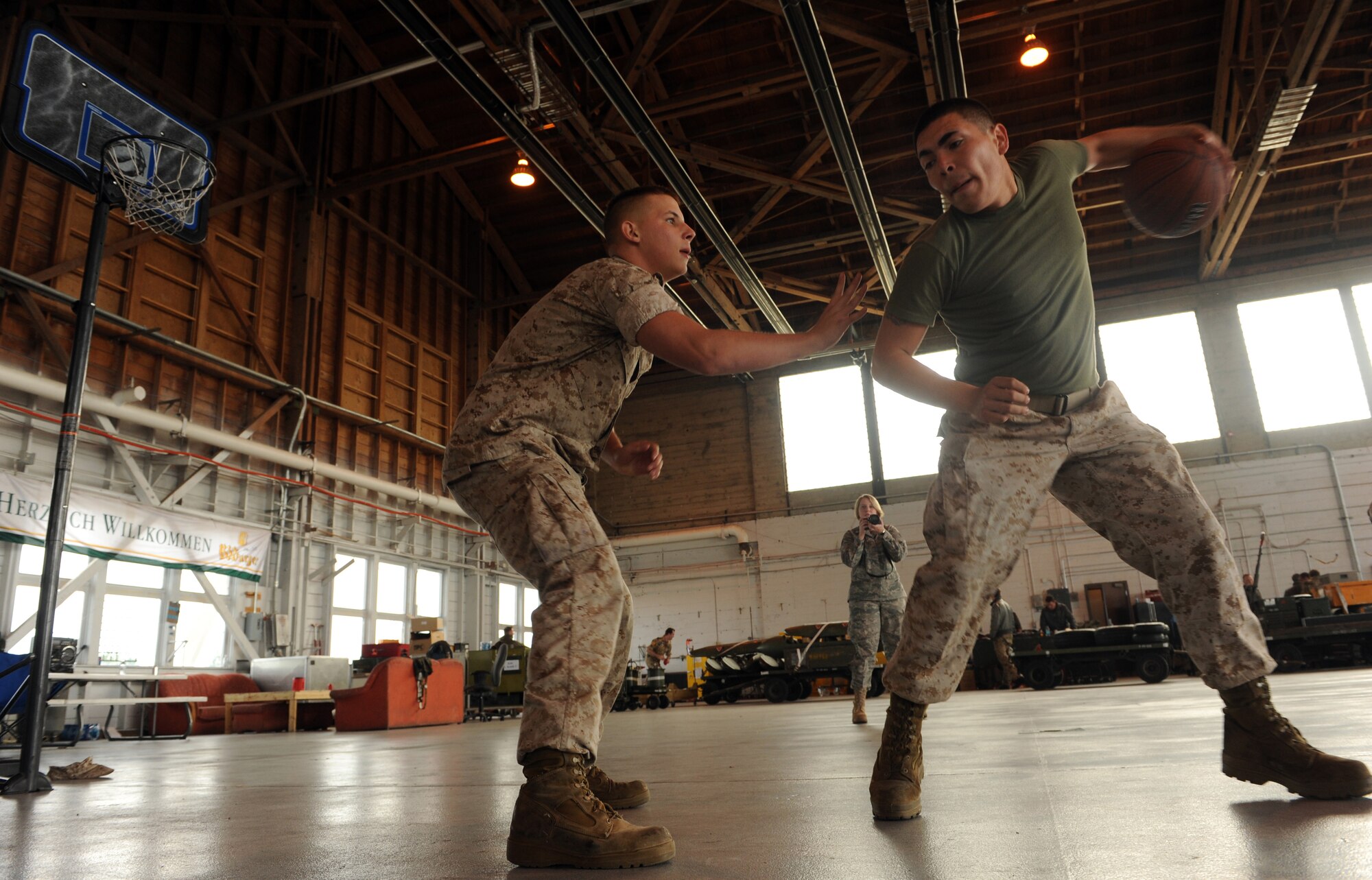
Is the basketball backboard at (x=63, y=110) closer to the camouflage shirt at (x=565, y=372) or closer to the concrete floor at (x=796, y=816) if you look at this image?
the concrete floor at (x=796, y=816)

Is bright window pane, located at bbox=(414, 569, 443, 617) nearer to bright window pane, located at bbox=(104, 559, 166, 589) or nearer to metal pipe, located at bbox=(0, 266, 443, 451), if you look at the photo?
metal pipe, located at bbox=(0, 266, 443, 451)

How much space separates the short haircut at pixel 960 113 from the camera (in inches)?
89.0

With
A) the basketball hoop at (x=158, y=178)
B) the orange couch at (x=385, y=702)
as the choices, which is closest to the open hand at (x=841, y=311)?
the basketball hoop at (x=158, y=178)

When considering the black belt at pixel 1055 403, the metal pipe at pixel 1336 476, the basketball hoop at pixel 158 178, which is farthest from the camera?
the metal pipe at pixel 1336 476

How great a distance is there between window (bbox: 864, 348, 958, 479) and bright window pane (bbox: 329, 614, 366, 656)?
1176 centimetres

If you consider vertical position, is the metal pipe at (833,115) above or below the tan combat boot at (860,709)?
above

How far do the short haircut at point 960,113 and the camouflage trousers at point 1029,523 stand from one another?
2.57 feet

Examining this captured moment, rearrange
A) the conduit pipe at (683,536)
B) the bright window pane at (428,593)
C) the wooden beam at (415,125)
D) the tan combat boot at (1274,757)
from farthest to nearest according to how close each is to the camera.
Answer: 1. the conduit pipe at (683,536)
2. the bright window pane at (428,593)
3. the wooden beam at (415,125)
4. the tan combat boot at (1274,757)

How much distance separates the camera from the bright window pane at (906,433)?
19859 millimetres

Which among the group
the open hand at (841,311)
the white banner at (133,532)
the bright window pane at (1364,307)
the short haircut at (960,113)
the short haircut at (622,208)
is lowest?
the open hand at (841,311)

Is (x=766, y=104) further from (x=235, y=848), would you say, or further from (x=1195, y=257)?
(x=235, y=848)

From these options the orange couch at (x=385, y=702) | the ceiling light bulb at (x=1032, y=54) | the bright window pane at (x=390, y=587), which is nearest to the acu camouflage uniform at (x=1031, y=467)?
the orange couch at (x=385, y=702)

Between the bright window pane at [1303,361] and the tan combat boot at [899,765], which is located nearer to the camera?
the tan combat boot at [899,765]

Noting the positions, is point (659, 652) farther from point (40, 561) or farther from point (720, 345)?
point (720, 345)
